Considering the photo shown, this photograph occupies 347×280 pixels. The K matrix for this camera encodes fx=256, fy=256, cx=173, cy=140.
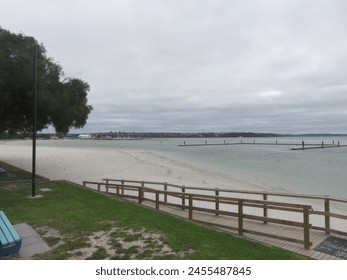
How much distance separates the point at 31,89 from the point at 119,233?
516 inches

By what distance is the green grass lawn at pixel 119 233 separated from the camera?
495cm

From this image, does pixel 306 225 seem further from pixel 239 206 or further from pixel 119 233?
pixel 119 233

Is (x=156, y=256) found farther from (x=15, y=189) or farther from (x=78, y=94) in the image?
(x=78, y=94)

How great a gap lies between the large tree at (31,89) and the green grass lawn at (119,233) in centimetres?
826

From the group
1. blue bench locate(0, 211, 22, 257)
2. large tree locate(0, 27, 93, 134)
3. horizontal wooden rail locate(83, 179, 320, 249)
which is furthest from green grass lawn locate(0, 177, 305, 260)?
large tree locate(0, 27, 93, 134)

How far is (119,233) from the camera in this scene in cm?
608

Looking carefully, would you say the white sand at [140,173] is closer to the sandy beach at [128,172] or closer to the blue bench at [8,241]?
the sandy beach at [128,172]

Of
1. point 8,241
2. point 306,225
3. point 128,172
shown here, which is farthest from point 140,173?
point 8,241

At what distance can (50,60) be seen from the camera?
1816 cm

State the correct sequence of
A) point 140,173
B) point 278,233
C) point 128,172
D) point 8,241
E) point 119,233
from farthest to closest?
point 128,172
point 140,173
point 278,233
point 119,233
point 8,241

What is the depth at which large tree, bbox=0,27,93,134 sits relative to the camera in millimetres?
14961

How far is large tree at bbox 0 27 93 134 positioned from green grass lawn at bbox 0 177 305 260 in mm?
8261

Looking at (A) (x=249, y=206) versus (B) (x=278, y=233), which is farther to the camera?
(A) (x=249, y=206)

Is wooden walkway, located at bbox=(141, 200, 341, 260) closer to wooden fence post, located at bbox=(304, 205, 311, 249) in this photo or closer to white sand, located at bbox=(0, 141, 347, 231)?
wooden fence post, located at bbox=(304, 205, 311, 249)
